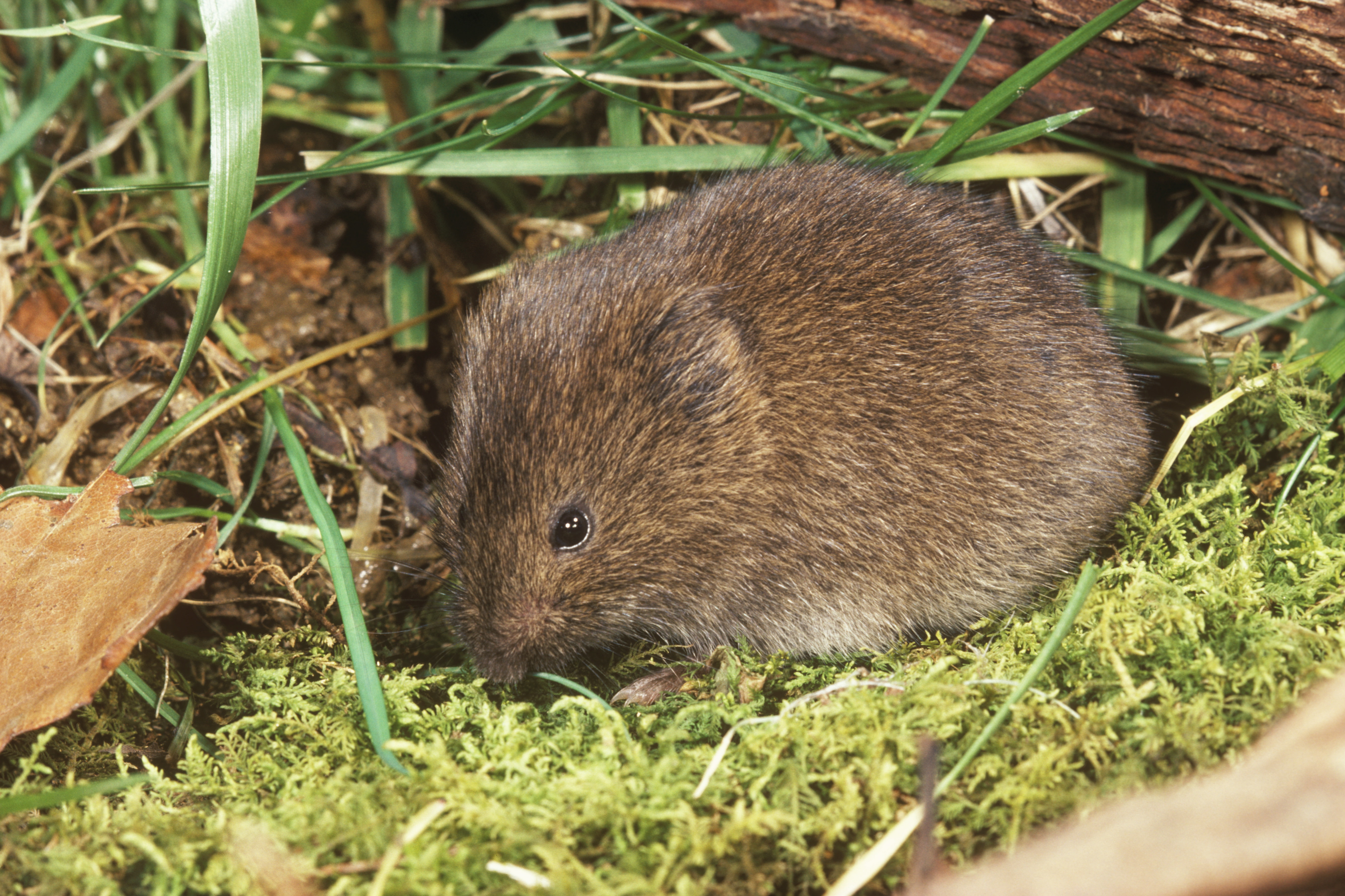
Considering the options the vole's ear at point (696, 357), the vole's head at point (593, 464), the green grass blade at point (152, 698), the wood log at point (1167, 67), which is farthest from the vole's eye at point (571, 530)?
the wood log at point (1167, 67)

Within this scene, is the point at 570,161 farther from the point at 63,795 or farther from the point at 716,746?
the point at 63,795

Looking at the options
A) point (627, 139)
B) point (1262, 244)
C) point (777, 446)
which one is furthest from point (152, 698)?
point (1262, 244)

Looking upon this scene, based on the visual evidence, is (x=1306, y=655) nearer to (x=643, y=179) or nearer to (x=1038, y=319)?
(x=1038, y=319)

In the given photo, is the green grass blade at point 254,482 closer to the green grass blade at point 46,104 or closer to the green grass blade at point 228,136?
the green grass blade at point 228,136

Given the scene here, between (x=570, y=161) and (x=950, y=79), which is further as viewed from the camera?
(x=570, y=161)

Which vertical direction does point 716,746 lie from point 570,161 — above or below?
below

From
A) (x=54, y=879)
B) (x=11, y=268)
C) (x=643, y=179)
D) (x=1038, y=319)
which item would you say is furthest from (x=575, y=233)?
(x=54, y=879)

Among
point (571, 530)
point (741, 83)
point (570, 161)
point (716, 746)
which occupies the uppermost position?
point (741, 83)
